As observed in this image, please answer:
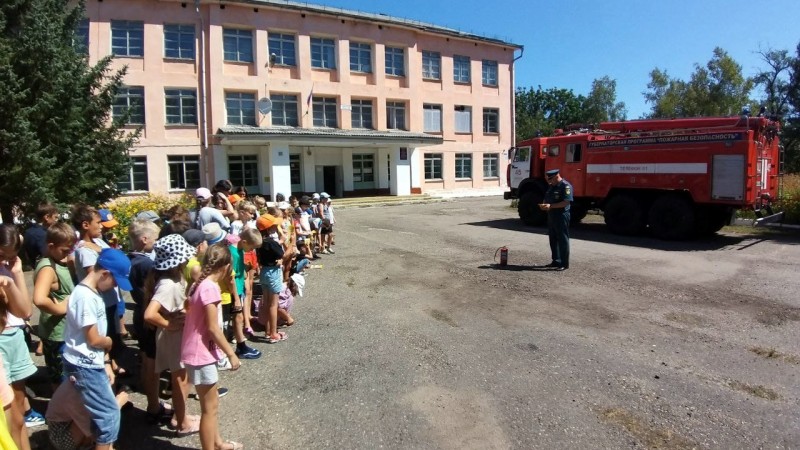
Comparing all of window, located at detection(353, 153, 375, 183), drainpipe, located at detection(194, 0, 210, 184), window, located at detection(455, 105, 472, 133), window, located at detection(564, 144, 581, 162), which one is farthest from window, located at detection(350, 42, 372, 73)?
window, located at detection(564, 144, 581, 162)

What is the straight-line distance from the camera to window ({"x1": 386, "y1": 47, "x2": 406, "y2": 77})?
33.2 m

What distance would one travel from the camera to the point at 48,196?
1023 cm

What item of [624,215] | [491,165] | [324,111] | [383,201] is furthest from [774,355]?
[491,165]

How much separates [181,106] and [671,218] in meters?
24.5

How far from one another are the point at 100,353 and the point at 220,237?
2.48m

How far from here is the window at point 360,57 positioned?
105 feet

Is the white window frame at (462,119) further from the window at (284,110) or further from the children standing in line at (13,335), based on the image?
the children standing in line at (13,335)

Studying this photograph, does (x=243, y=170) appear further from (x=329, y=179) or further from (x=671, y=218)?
(x=671, y=218)

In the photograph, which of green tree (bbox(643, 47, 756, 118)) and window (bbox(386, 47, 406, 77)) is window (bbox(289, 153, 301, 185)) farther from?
green tree (bbox(643, 47, 756, 118))

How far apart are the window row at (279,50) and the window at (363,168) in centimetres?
554

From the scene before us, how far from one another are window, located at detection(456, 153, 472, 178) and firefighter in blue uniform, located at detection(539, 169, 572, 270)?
2709 cm

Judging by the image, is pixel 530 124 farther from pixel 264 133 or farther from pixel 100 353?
pixel 100 353

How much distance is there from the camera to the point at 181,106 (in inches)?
1083

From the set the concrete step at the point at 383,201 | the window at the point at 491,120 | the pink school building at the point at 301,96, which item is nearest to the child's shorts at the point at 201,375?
the pink school building at the point at 301,96
